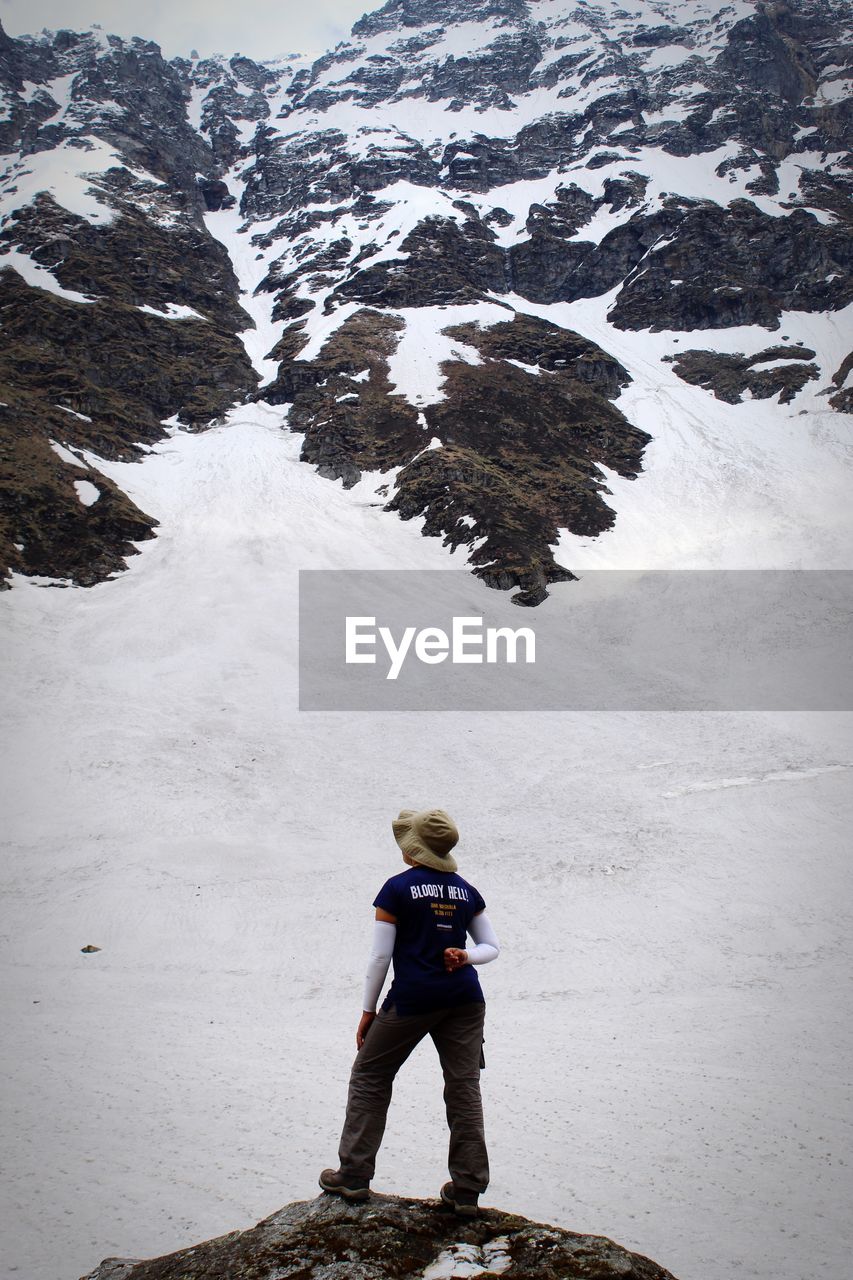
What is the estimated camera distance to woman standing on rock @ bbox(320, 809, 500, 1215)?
3775mm

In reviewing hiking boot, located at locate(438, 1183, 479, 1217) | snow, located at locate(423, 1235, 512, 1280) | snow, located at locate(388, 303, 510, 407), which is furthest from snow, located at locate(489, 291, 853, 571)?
snow, located at locate(423, 1235, 512, 1280)

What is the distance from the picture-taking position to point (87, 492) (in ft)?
129

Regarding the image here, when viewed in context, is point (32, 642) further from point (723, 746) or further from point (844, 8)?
point (844, 8)

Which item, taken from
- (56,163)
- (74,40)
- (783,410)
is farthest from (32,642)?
(74,40)

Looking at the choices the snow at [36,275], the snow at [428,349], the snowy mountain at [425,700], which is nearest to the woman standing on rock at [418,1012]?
the snowy mountain at [425,700]

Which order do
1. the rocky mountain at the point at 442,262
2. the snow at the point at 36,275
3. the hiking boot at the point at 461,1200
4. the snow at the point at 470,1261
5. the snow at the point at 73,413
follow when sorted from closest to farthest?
the snow at the point at 470,1261
the hiking boot at the point at 461,1200
the snow at the point at 73,413
the rocky mountain at the point at 442,262
the snow at the point at 36,275

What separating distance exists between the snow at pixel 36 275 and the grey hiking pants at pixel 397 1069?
71401mm

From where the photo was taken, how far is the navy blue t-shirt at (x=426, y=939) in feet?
12.8

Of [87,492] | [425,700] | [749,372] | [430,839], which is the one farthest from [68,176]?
[430,839]

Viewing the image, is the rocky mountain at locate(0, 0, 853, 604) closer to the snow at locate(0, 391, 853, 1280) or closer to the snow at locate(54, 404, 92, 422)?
the snow at locate(54, 404, 92, 422)

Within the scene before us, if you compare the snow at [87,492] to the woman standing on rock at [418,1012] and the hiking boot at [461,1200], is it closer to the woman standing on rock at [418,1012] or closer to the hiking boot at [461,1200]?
the woman standing on rock at [418,1012]

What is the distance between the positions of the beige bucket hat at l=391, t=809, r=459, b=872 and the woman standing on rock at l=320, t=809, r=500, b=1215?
0.01 metres

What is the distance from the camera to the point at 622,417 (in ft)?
191

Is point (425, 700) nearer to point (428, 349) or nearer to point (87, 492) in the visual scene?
point (87, 492)
